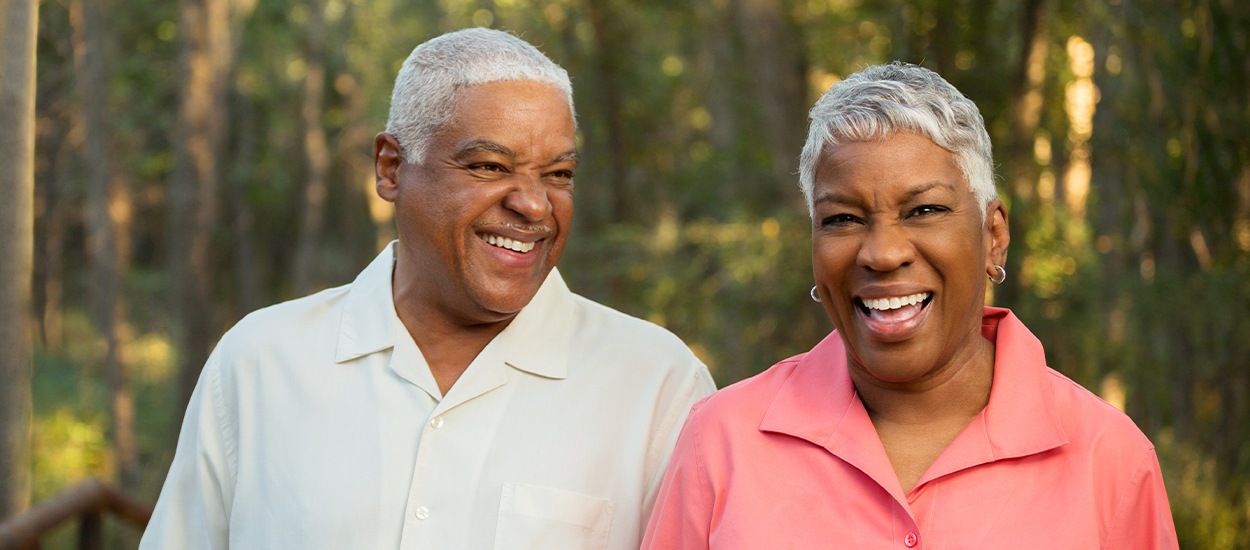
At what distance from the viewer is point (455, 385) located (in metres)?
2.67

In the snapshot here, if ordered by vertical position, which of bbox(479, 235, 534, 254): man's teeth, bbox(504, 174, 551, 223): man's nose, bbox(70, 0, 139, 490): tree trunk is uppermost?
bbox(504, 174, 551, 223): man's nose

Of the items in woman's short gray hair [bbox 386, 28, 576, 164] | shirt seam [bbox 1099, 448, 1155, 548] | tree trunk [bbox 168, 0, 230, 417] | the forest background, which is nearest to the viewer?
shirt seam [bbox 1099, 448, 1155, 548]

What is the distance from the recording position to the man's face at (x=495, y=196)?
2637mm

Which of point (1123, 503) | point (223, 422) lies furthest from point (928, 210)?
point (223, 422)

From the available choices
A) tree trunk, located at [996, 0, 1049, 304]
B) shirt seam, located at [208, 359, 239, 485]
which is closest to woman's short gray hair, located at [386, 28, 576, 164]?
shirt seam, located at [208, 359, 239, 485]

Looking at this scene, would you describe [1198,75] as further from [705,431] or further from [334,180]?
[334,180]

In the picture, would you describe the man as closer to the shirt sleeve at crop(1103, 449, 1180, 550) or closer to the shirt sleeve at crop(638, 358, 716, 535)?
the shirt sleeve at crop(638, 358, 716, 535)

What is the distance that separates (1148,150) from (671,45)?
12892 mm

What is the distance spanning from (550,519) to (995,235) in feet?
3.37

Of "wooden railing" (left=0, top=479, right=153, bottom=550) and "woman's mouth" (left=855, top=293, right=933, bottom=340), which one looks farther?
"wooden railing" (left=0, top=479, right=153, bottom=550)

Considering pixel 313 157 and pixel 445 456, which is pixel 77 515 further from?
pixel 313 157

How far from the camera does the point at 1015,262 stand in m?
7.59

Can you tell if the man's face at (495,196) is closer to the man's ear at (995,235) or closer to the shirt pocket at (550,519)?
the shirt pocket at (550,519)

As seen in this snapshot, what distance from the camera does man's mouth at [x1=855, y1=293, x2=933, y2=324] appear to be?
7.16 ft
